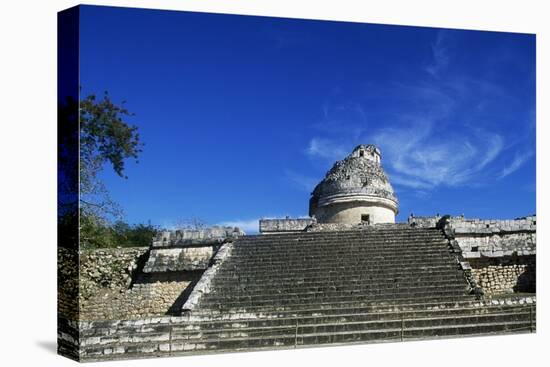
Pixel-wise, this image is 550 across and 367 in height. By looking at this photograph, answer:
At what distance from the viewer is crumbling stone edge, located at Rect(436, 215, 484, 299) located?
43.2 ft

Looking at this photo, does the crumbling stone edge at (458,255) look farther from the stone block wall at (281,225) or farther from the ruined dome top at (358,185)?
the stone block wall at (281,225)

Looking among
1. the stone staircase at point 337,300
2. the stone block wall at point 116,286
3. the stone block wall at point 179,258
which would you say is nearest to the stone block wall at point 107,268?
the stone block wall at point 116,286

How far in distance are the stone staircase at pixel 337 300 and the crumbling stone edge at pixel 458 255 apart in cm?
16

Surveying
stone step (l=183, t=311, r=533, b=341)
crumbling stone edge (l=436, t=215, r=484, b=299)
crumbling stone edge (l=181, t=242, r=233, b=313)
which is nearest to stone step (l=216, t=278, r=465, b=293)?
crumbling stone edge (l=181, t=242, r=233, b=313)

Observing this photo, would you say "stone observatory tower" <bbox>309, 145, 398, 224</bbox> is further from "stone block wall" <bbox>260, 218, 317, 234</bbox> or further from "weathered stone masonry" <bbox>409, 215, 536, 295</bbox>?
"weathered stone masonry" <bbox>409, 215, 536, 295</bbox>

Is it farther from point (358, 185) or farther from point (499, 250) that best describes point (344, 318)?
point (358, 185)

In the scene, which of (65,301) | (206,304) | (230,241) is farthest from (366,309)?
(65,301)

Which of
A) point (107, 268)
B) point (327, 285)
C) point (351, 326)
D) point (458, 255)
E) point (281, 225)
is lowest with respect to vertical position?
point (351, 326)

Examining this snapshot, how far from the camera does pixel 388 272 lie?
13500 mm

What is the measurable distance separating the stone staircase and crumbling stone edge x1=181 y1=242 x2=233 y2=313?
0.10 meters

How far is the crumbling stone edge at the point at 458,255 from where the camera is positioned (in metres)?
13.2

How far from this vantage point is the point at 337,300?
41.2 ft

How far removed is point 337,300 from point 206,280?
9.11ft

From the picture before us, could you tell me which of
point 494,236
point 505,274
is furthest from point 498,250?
point 494,236
